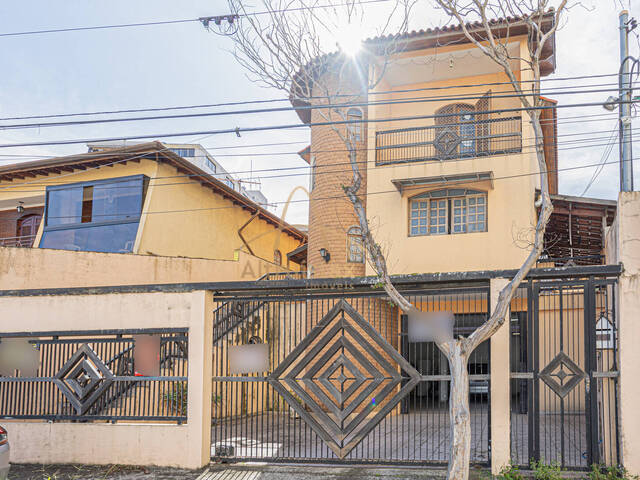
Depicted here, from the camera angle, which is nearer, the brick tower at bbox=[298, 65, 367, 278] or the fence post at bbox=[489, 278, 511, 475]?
the fence post at bbox=[489, 278, 511, 475]

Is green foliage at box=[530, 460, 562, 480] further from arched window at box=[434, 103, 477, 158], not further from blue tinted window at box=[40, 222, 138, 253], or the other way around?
blue tinted window at box=[40, 222, 138, 253]

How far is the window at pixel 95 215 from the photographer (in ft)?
61.5

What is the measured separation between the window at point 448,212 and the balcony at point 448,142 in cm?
106

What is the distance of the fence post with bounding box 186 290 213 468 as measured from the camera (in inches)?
340

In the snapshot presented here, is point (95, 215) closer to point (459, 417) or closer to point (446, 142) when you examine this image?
point (446, 142)

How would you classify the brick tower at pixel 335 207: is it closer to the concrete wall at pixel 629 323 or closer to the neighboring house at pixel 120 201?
the neighboring house at pixel 120 201

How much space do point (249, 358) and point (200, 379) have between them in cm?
79

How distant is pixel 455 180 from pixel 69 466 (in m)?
11.4

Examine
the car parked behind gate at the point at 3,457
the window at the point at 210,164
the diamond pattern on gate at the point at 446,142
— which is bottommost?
the car parked behind gate at the point at 3,457

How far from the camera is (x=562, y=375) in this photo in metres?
7.70

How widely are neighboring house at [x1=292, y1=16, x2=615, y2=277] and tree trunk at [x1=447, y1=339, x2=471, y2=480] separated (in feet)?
28.1

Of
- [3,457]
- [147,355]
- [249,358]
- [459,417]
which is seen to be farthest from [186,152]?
[459,417]

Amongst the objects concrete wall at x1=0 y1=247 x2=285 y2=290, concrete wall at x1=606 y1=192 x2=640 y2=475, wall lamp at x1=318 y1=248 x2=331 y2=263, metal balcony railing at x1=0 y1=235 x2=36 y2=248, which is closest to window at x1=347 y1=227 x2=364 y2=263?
wall lamp at x1=318 y1=248 x2=331 y2=263

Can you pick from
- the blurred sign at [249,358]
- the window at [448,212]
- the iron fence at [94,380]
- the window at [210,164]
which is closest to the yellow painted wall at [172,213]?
the window at [448,212]
